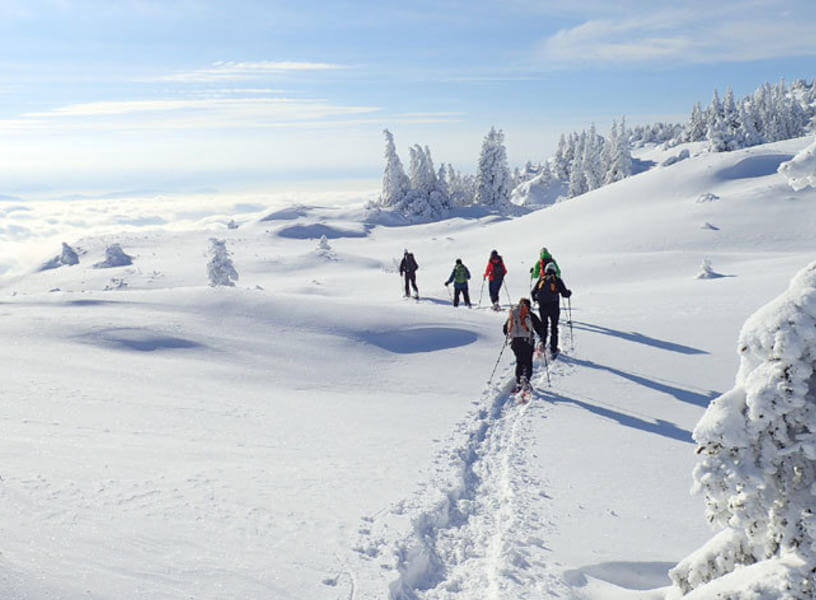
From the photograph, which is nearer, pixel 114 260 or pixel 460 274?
pixel 460 274

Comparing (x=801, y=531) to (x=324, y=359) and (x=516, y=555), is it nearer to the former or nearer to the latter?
(x=516, y=555)

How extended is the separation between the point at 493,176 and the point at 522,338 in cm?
8279

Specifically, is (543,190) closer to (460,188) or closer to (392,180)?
(460,188)

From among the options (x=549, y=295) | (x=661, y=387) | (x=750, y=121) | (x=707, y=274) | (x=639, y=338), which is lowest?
(x=661, y=387)

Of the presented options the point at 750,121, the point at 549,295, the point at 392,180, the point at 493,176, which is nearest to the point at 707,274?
the point at 549,295

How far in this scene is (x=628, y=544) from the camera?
5.98 metres

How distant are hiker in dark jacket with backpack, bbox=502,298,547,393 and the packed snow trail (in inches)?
108

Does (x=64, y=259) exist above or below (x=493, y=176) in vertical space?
below

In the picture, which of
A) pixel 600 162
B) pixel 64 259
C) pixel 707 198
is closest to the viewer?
pixel 707 198

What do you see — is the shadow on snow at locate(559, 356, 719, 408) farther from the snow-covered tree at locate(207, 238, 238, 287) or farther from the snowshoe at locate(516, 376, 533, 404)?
the snow-covered tree at locate(207, 238, 238, 287)

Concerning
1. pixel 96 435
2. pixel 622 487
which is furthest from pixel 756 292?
pixel 96 435

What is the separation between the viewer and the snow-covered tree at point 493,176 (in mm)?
88312

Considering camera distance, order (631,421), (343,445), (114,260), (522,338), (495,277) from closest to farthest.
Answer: (343,445), (631,421), (522,338), (495,277), (114,260)

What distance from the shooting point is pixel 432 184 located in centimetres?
9750
